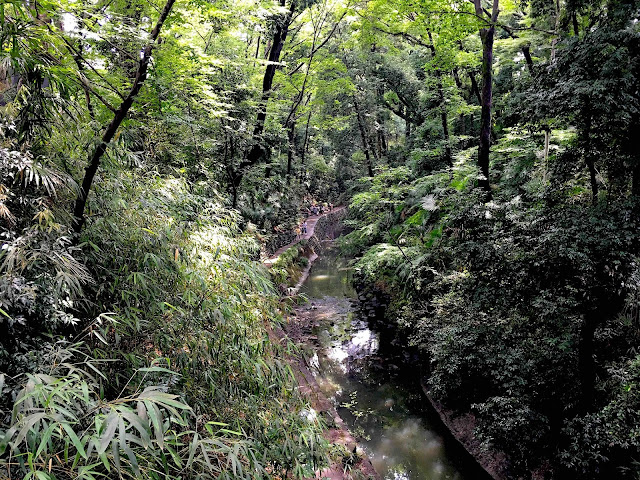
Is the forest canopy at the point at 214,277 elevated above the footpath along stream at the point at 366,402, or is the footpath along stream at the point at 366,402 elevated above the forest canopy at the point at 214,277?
the forest canopy at the point at 214,277

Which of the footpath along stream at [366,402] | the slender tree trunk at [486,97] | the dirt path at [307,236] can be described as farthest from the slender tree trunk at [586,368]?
the dirt path at [307,236]

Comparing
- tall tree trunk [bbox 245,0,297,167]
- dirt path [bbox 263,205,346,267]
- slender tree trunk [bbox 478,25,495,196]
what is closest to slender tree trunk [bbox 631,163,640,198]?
slender tree trunk [bbox 478,25,495,196]

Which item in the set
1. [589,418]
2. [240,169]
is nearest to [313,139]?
[240,169]

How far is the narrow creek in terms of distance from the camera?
662 cm

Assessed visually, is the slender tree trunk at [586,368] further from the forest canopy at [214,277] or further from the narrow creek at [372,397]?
the narrow creek at [372,397]

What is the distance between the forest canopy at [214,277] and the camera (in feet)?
6.97

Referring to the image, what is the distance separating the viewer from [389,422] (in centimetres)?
763

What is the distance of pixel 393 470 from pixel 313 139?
86.1ft

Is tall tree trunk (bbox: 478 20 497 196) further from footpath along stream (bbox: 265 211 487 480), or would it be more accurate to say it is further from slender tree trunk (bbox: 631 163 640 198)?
footpath along stream (bbox: 265 211 487 480)

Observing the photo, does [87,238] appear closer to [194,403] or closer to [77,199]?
[77,199]

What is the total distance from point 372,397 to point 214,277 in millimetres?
6317

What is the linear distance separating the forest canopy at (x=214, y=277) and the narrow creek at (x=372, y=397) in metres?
0.90

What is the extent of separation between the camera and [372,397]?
27.6 feet

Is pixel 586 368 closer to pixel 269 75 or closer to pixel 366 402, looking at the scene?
pixel 366 402
